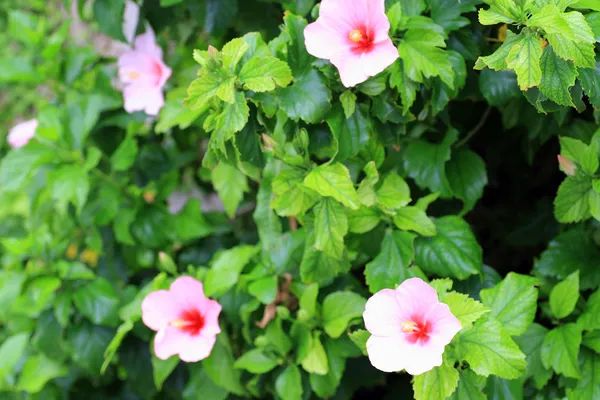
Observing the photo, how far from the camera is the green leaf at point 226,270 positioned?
103cm

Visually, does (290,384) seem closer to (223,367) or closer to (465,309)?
(223,367)

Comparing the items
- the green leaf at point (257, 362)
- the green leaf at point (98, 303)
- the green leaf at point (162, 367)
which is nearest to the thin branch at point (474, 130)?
the green leaf at point (257, 362)

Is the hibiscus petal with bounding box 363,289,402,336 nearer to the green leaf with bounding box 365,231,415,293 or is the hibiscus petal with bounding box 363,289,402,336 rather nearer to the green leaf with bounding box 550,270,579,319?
the green leaf with bounding box 365,231,415,293

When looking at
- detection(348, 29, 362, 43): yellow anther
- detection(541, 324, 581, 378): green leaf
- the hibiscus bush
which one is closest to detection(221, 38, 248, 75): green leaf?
the hibiscus bush

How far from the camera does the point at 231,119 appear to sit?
0.78m

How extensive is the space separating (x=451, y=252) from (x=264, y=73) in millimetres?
386

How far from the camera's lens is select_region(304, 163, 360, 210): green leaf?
31.7 inches

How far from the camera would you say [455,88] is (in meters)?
0.89

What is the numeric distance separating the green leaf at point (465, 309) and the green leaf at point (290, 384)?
36cm

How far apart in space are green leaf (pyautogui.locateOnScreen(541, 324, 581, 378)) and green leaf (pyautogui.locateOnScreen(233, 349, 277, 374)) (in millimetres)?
435

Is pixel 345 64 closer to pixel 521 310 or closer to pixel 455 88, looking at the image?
pixel 455 88

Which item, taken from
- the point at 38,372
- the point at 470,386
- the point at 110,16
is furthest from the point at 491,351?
the point at 38,372

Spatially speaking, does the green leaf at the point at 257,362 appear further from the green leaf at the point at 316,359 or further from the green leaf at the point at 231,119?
the green leaf at the point at 231,119

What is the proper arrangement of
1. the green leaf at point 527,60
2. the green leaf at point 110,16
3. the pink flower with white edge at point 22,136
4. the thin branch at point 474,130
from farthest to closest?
the pink flower with white edge at point 22,136 → the green leaf at point 110,16 → the thin branch at point 474,130 → the green leaf at point 527,60
